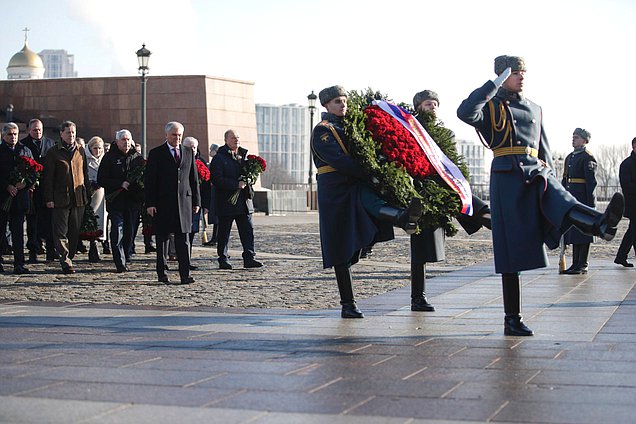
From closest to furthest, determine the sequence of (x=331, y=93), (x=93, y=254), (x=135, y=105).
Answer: (x=331, y=93)
(x=93, y=254)
(x=135, y=105)

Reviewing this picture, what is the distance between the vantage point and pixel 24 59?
10025 cm

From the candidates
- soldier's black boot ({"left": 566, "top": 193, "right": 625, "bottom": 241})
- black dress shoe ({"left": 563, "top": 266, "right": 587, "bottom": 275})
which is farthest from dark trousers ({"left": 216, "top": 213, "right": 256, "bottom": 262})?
soldier's black boot ({"left": 566, "top": 193, "right": 625, "bottom": 241})

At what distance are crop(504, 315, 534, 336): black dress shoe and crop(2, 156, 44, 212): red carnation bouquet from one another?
753 centimetres

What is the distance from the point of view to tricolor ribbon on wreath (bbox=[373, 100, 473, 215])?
355 inches

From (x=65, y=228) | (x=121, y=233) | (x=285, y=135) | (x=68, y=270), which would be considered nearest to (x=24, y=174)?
(x=65, y=228)

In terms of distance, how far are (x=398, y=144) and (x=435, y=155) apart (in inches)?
16.1

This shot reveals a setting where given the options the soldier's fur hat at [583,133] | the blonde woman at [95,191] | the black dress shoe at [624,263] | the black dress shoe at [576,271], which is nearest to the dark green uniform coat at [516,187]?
the black dress shoe at [576,271]

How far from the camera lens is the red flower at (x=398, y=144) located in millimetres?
8859

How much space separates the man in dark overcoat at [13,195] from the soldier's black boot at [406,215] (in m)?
6.46

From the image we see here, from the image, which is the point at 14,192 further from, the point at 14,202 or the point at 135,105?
the point at 135,105

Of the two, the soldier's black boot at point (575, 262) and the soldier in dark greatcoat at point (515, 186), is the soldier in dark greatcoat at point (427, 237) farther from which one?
the soldier's black boot at point (575, 262)

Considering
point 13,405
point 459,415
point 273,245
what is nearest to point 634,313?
point 459,415

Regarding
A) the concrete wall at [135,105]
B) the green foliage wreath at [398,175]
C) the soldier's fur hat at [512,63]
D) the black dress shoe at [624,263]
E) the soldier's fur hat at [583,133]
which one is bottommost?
the black dress shoe at [624,263]

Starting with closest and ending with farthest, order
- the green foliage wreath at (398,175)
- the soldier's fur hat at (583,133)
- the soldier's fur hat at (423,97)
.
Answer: the green foliage wreath at (398,175), the soldier's fur hat at (423,97), the soldier's fur hat at (583,133)
